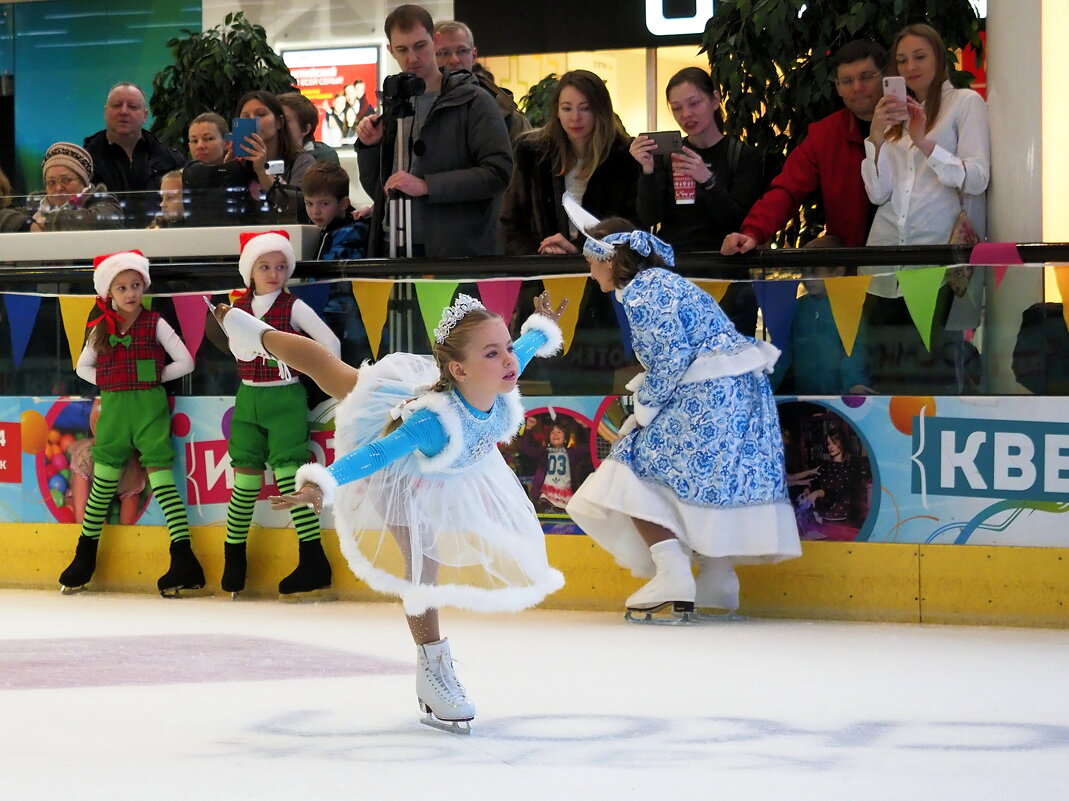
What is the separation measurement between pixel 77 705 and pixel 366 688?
0.75 meters

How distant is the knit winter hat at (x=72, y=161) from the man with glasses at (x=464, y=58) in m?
1.63

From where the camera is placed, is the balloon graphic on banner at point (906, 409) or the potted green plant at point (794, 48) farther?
the potted green plant at point (794, 48)

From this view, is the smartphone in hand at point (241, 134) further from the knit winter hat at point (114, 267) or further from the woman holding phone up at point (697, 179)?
the woman holding phone up at point (697, 179)

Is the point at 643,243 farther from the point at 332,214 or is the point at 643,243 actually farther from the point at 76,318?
the point at 76,318

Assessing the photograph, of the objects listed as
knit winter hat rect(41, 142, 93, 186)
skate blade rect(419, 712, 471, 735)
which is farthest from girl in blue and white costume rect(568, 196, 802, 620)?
knit winter hat rect(41, 142, 93, 186)

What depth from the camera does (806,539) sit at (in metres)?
5.02

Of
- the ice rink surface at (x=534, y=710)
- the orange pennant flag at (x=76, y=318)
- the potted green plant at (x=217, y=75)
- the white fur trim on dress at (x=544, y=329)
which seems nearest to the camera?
the ice rink surface at (x=534, y=710)

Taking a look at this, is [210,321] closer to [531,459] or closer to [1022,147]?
[531,459]

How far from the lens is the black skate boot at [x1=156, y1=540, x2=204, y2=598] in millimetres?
5590

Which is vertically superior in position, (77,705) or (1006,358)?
(1006,358)

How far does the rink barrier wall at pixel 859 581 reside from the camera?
480cm

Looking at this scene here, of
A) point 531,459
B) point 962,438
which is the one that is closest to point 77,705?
point 531,459

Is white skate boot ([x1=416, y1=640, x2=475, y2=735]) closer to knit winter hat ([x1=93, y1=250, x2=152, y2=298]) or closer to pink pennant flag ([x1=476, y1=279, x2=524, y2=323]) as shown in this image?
pink pennant flag ([x1=476, y1=279, x2=524, y2=323])

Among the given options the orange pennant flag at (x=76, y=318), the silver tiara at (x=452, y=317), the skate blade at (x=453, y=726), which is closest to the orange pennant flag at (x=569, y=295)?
the silver tiara at (x=452, y=317)
